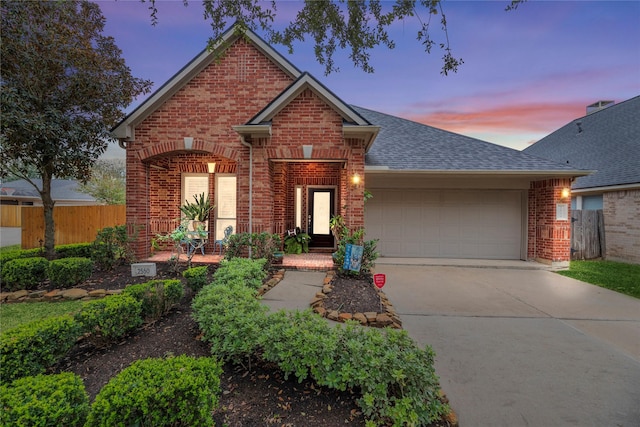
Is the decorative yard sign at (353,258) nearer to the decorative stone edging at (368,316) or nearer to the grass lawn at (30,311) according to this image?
the decorative stone edging at (368,316)

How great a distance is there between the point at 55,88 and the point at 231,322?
8.44 m

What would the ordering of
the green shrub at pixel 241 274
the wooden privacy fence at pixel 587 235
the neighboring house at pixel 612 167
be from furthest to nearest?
the wooden privacy fence at pixel 587 235
the neighboring house at pixel 612 167
the green shrub at pixel 241 274

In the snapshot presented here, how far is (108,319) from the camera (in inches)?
134

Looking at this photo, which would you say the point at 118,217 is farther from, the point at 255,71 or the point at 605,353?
the point at 605,353

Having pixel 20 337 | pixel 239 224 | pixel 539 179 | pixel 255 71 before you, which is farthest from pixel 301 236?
pixel 539 179

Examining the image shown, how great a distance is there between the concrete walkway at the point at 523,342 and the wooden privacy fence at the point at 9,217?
29640 mm

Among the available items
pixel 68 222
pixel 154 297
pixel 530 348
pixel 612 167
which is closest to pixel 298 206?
pixel 154 297

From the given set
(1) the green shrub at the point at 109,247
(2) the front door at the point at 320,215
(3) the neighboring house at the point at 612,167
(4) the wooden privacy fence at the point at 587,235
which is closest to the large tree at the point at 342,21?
(1) the green shrub at the point at 109,247

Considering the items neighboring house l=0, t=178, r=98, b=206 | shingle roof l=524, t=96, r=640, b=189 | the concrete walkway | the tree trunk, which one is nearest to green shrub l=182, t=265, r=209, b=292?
the concrete walkway

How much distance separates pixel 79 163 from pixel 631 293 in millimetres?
13919

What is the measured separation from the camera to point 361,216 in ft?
24.7

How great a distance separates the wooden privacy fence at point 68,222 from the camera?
10.5 metres

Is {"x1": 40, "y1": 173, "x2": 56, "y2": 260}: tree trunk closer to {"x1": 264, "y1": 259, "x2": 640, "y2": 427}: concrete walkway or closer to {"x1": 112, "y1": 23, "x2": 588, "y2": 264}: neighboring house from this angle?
{"x1": 112, "y1": 23, "x2": 588, "y2": 264}: neighboring house

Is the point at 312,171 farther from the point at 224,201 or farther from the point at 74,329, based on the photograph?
the point at 74,329
